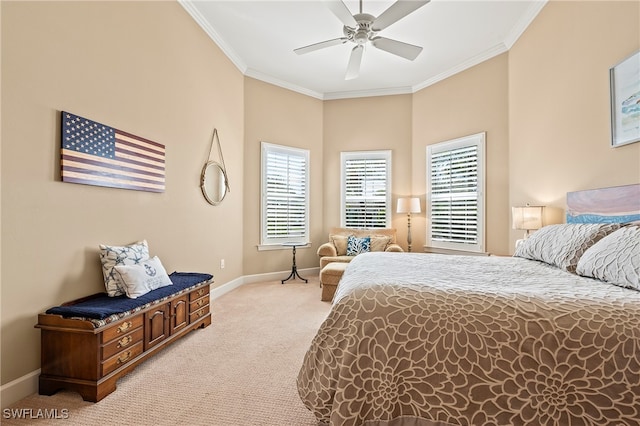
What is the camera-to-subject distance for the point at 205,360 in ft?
7.97

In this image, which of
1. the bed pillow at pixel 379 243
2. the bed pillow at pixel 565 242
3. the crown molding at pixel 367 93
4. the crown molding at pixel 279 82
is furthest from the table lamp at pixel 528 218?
the crown molding at pixel 279 82

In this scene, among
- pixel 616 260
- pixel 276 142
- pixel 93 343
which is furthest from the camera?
pixel 276 142

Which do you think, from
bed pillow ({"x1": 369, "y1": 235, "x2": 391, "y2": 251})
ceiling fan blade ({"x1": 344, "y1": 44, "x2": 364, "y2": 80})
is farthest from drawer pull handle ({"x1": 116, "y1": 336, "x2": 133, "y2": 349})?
bed pillow ({"x1": 369, "y1": 235, "x2": 391, "y2": 251})

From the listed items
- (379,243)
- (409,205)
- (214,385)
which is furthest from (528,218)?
(214,385)

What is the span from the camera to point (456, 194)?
4.88 meters

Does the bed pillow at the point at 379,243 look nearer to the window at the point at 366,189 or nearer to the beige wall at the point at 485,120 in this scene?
the window at the point at 366,189

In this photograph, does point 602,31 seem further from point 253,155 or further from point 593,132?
point 253,155

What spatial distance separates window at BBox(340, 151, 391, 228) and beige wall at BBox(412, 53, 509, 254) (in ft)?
2.13

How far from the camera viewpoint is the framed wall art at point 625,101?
2225 mm

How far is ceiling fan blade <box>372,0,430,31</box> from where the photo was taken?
105 inches

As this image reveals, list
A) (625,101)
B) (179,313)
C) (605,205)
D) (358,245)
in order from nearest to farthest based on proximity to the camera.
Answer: (625,101) < (605,205) < (179,313) < (358,245)

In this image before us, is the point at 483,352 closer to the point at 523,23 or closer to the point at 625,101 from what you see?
the point at 625,101

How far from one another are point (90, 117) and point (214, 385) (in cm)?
213

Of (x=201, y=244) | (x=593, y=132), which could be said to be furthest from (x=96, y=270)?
(x=593, y=132)
